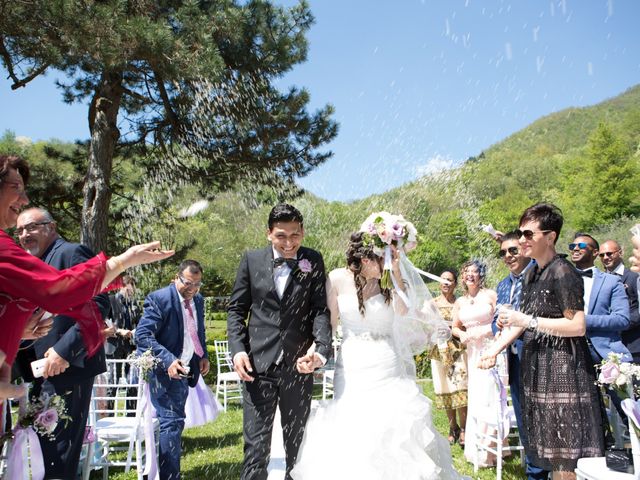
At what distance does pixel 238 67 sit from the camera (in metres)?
9.98

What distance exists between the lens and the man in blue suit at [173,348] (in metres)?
4.79

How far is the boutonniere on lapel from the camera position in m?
3.92

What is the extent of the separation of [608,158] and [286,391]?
205 feet

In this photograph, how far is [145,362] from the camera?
4695 mm

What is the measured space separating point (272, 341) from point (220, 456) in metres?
3.25

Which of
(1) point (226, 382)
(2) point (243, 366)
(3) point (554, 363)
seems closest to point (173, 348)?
(2) point (243, 366)

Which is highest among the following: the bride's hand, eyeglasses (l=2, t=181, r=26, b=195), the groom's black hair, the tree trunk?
the tree trunk

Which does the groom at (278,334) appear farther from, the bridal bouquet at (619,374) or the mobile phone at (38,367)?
the bridal bouquet at (619,374)

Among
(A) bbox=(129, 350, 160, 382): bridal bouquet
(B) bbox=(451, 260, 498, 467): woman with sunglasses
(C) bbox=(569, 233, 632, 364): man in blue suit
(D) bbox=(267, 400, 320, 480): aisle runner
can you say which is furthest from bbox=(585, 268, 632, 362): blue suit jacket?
(A) bbox=(129, 350, 160, 382): bridal bouquet

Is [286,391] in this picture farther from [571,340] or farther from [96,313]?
[571,340]

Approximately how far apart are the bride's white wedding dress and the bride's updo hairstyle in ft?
0.20

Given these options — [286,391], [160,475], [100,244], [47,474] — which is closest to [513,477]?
[286,391]

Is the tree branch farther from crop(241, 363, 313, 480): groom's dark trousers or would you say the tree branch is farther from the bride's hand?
the bride's hand

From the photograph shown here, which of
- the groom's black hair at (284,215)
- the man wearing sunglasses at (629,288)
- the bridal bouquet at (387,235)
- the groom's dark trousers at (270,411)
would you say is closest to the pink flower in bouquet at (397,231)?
the bridal bouquet at (387,235)
